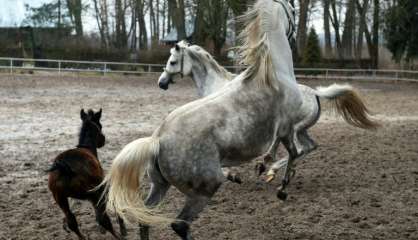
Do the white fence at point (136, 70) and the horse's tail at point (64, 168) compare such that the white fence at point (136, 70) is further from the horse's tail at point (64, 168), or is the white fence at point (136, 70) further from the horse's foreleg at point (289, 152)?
the horse's tail at point (64, 168)

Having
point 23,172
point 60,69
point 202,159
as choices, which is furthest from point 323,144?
point 60,69

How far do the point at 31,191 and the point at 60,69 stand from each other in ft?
79.5

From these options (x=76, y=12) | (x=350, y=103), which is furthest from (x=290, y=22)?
(x=76, y=12)

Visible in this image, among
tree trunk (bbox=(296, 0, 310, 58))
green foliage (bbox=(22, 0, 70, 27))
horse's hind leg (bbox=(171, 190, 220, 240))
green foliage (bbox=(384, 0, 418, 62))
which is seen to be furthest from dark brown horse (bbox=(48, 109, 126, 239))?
green foliage (bbox=(22, 0, 70, 27))

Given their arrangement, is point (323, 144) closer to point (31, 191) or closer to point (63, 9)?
point (31, 191)

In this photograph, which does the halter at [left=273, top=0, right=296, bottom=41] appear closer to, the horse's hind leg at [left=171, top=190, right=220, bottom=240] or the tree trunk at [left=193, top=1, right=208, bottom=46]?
the horse's hind leg at [left=171, top=190, right=220, bottom=240]

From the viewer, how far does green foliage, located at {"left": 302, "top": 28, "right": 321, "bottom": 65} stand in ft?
109

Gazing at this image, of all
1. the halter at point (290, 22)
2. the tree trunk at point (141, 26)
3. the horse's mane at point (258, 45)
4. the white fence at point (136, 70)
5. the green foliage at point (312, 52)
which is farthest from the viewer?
the tree trunk at point (141, 26)

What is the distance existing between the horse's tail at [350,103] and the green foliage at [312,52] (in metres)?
25.7

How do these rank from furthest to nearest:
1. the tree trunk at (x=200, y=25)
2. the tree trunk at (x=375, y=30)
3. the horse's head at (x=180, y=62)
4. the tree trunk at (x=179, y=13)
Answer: the tree trunk at (x=375, y=30) → the tree trunk at (x=179, y=13) → the tree trunk at (x=200, y=25) → the horse's head at (x=180, y=62)

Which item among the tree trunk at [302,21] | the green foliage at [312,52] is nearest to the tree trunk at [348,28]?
the tree trunk at [302,21]

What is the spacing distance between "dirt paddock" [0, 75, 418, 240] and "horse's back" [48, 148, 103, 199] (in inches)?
25.5

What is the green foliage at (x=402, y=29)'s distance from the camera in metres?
30.9

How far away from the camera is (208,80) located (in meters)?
8.10
